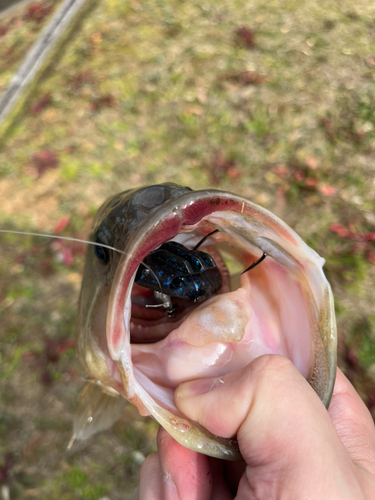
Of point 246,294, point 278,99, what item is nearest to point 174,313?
point 246,294

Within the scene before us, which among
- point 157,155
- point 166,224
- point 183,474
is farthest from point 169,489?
point 157,155

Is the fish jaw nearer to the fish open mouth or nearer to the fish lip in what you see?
the fish lip

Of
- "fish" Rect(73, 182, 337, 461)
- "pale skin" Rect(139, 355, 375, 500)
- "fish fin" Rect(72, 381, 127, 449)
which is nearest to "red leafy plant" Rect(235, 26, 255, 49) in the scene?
"fish" Rect(73, 182, 337, 461)

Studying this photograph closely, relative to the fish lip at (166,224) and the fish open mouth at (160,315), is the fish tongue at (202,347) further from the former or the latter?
the fish lip at (166,224)

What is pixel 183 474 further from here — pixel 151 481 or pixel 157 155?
pixel 157 155

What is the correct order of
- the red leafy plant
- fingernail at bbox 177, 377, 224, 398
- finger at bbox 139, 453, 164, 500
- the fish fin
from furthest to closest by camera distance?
the red leafy plant → the fish fin → finger at bbox 139, 453, 164, 500 → fingernail at bbox 177, 377, 224, 398

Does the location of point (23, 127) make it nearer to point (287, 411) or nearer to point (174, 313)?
point (174, 313)
